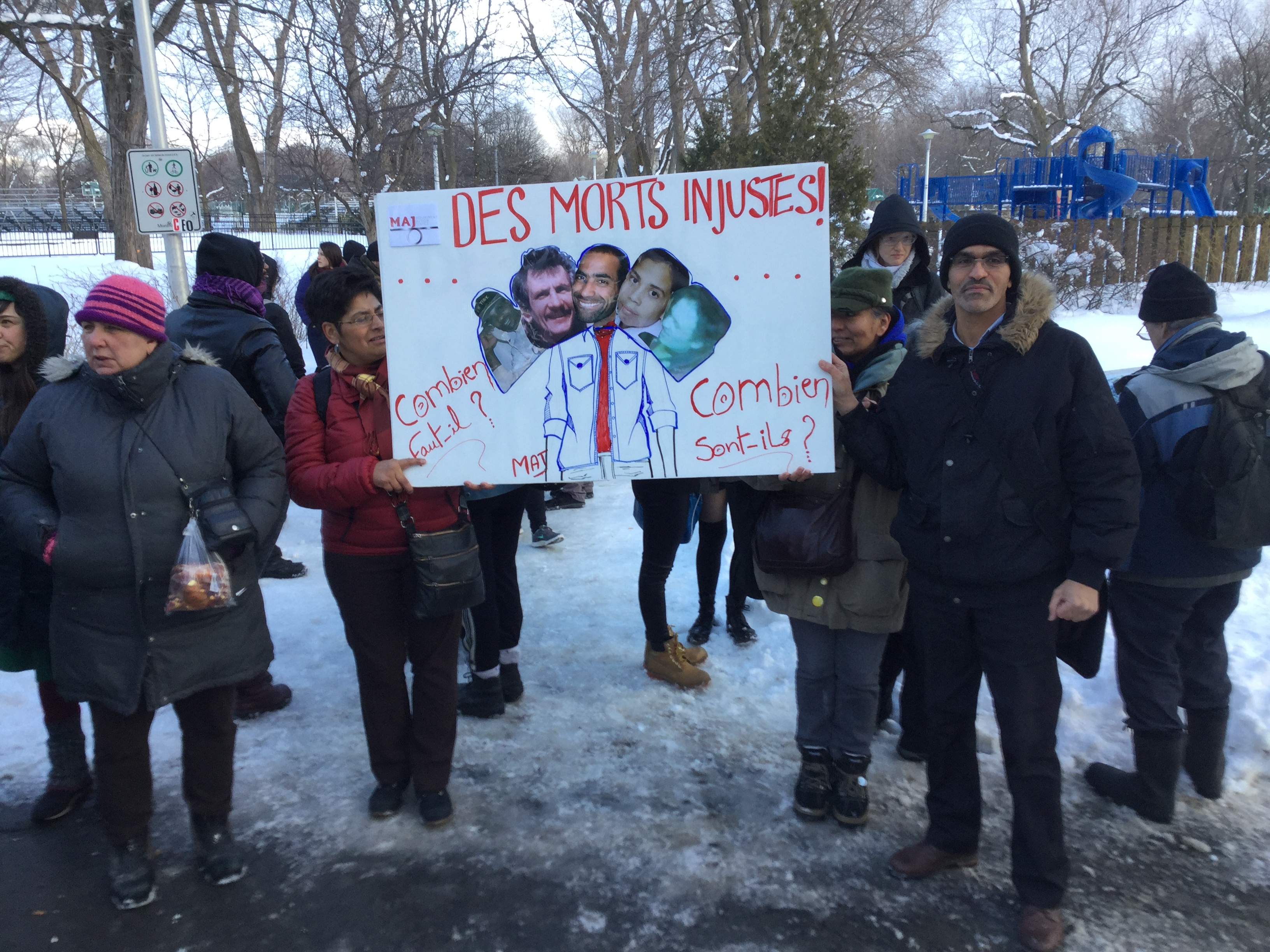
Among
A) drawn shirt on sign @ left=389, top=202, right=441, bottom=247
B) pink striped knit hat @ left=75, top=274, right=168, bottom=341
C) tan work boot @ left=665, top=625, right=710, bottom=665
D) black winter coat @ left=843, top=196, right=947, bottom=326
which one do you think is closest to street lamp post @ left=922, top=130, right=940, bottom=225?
black winter coat @ left=843, top=196, right=947, bottom=326

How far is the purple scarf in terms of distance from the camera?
399 cm

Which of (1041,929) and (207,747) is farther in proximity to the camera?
(207,747)

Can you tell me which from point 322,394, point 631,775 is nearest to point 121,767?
point 322,394

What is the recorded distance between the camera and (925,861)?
9.04 ft

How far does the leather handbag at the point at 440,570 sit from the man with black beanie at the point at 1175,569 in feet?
7.17

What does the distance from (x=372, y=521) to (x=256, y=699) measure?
4.84ft

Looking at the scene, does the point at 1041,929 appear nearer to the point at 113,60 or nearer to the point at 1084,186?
the point at 113,60

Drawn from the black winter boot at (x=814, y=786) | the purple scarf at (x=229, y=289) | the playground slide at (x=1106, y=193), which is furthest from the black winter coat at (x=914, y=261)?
the playground slide at (x=1106, y=193)

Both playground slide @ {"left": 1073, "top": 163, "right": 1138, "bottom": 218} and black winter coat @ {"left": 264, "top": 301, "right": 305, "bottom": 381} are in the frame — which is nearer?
black winter coat @ {"left": 264, "top": 301, "right": 305, "bottom": 381}

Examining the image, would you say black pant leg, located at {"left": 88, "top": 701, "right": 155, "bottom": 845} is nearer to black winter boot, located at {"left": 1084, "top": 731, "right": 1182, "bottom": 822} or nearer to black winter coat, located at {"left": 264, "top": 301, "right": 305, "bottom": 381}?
black winter coat, located at {"left": 264, "top": 301, "right": 305, "bottom": 381}

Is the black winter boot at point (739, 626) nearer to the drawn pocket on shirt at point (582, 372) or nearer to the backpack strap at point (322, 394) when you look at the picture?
the drawn pocket on shirt at point (582, 372)

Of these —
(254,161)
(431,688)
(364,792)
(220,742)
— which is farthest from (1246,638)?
(254,161)

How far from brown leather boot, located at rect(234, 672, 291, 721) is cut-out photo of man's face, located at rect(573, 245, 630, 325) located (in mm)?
2247

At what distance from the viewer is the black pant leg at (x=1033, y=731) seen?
8.13 feet
